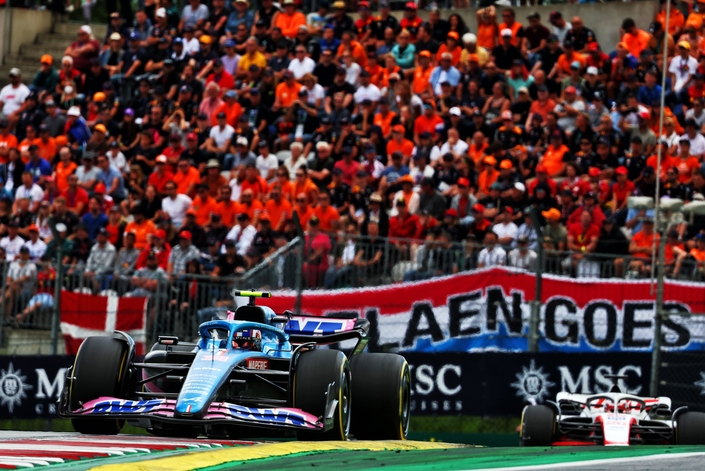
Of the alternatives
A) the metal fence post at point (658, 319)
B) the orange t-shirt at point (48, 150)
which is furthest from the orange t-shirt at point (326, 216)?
the orange t-shirt at point (48, 150)

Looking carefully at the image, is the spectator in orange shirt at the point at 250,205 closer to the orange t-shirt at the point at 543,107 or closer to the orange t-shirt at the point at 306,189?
the orange t-shirt at the point at 306,189

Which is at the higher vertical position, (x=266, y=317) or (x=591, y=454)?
(x=266, y=317)

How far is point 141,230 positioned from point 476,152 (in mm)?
4675

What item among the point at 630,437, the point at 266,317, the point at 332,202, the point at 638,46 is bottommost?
the point at 630,437

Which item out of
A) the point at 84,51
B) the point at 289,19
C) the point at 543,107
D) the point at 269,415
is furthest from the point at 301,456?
the point at 84,51

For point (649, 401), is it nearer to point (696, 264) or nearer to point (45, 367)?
point (696, 264)

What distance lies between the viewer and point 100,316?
16641mm

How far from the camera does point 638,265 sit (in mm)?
15688

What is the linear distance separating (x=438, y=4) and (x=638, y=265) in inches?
392

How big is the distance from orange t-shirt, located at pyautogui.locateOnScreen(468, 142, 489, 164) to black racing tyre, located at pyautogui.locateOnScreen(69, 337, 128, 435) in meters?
9.48

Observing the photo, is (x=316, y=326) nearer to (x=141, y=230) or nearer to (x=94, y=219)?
(x=141, y=230)

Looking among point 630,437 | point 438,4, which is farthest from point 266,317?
point 438,4

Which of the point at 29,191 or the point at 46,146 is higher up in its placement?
the point at 46,146

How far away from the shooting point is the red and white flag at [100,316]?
1652 cm
